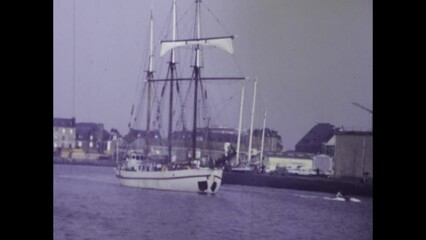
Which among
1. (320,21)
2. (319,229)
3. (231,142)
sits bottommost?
(319,229)

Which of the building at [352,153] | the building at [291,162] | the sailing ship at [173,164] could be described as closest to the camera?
the building at [352,153]

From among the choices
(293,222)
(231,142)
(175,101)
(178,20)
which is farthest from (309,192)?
(178,20)

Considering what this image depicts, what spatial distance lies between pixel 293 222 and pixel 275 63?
0.87 metres

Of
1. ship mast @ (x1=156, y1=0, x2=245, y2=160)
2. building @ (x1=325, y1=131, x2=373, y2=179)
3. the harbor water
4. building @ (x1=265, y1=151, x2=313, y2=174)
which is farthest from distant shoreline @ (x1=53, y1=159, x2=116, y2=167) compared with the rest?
building @ (x1=325, y1=131, x2=373, y2=179)

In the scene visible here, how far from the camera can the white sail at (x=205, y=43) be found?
400 centimetres

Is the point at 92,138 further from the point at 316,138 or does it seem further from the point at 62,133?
the point at 316,138

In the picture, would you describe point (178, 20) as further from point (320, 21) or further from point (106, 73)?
point (320, 21)

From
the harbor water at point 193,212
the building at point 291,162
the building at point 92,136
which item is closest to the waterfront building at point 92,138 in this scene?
the building at point 92,136

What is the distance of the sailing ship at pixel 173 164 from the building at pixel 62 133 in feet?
1.07

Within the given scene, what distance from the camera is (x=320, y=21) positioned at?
12.7ft

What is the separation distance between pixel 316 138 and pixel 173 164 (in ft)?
2.68

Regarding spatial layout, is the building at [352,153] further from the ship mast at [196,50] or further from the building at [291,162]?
the ship mast at [196,50]

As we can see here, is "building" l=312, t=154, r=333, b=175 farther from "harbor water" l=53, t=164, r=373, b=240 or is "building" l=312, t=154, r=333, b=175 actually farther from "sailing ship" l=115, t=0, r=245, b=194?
"sailing ship" l=115, t=0, r=245, b=194

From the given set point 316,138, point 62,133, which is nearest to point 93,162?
point 62,133
